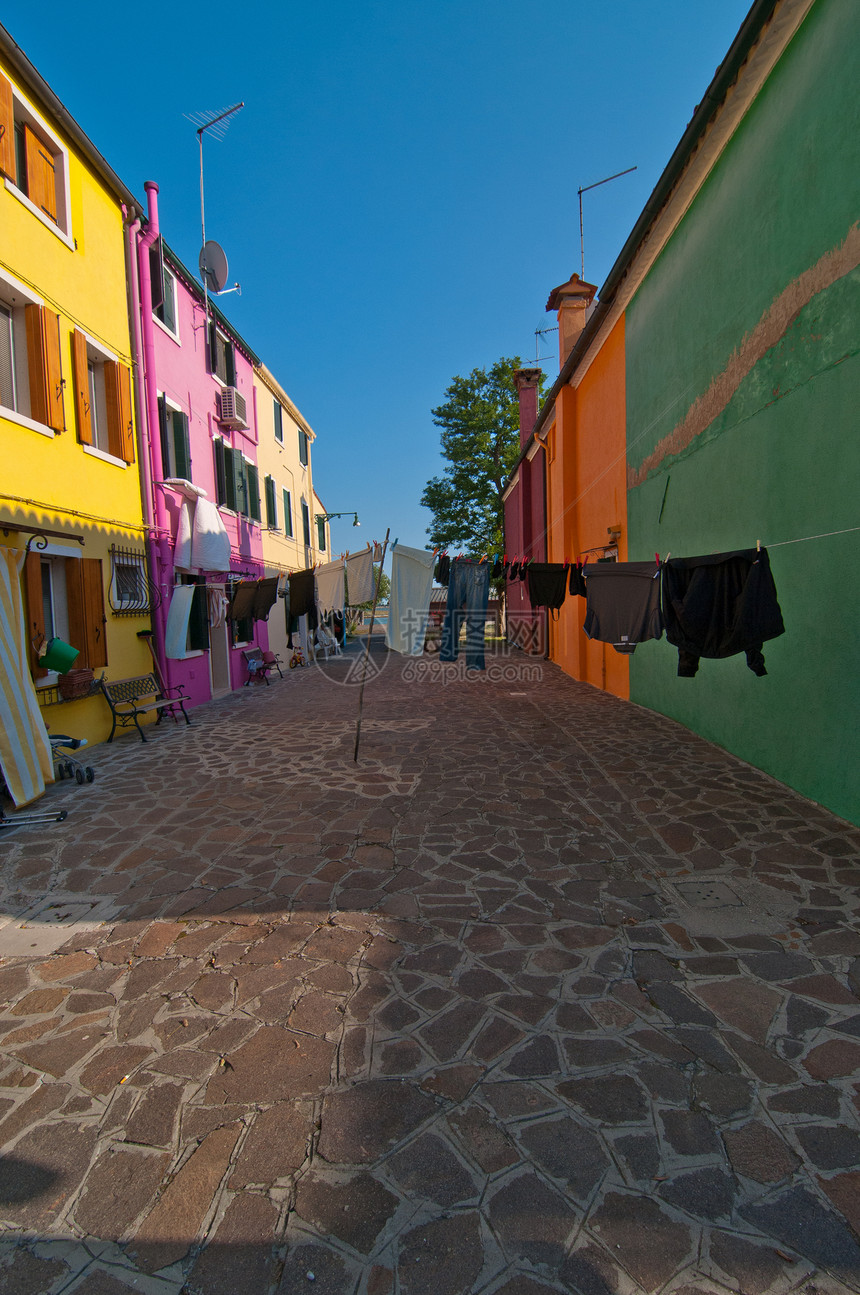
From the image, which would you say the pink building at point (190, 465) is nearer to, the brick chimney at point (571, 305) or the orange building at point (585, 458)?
the orange building at point (585, 458)

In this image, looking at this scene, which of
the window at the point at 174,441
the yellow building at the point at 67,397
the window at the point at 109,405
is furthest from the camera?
the window at the point at 174,441

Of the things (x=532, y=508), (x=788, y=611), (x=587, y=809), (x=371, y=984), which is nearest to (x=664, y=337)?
(x=788, y=611)

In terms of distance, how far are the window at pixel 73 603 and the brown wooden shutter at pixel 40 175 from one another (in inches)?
167

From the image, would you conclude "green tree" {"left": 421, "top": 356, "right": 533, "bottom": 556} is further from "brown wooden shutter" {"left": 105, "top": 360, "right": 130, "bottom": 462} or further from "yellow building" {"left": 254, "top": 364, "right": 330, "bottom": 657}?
"brown wooden shutter" {"left": 105, "top": 360, "right": 130, "bottom": 462}

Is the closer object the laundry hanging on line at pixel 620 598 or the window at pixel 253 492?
the laundry hanging on line at pixel 620 598

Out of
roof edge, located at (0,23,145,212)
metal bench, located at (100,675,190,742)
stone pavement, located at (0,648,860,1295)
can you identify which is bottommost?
stone pavement, located at (0,648,860,1295)

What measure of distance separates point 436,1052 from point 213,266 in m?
14.8

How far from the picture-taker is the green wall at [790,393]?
4.78 m

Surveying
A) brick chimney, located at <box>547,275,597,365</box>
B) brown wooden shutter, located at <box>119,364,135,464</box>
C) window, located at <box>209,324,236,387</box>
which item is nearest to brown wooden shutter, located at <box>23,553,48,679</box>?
brown wooden shutter, located at <box>119,364,135,464</box>

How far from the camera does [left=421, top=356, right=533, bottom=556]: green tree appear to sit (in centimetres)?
3117

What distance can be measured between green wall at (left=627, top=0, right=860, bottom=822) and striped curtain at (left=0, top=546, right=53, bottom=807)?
21.9 feet

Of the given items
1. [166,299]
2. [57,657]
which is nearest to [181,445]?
[166,299]

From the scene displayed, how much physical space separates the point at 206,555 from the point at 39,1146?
380 inches

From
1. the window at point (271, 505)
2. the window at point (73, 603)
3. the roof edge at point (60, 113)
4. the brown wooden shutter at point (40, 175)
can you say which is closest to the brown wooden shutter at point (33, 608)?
the window at point (73, 603)
